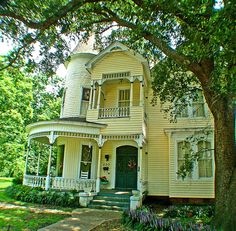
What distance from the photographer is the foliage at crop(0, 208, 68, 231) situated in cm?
689

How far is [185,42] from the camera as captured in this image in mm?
8367

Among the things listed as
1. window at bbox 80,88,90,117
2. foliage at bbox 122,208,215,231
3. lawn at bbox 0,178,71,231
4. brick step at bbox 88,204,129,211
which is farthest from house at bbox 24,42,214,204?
foliage at bbox 122,208,215,231

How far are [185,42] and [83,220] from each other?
7.42 metres

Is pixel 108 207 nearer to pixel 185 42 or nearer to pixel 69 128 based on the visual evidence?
pixel 69 128

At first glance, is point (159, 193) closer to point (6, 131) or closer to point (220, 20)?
point (220, 20)

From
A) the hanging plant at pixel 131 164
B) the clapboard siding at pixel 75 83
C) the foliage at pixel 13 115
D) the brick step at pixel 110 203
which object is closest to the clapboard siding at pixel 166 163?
the hanging plant at pixel 131 164

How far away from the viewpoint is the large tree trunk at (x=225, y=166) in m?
5.87

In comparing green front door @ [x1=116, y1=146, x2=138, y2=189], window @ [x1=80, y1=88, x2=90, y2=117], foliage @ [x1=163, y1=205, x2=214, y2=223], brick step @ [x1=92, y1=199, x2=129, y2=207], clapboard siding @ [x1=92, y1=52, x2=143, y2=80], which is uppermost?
clapboard siding @ [x1=92, y1=52, x2=143, y2=80]

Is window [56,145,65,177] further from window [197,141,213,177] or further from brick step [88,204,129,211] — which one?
window [197,141,213,177]

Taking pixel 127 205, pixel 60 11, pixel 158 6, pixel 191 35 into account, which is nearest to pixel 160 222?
pixel 127 205

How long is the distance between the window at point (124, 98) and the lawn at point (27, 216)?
23.0 ft

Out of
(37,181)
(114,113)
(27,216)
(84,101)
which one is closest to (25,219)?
(27,216)

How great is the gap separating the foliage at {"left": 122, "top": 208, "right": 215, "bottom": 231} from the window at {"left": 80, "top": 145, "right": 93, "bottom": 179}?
239 inches

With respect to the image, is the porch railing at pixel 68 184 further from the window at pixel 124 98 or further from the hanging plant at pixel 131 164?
the window at pixel 124 98
